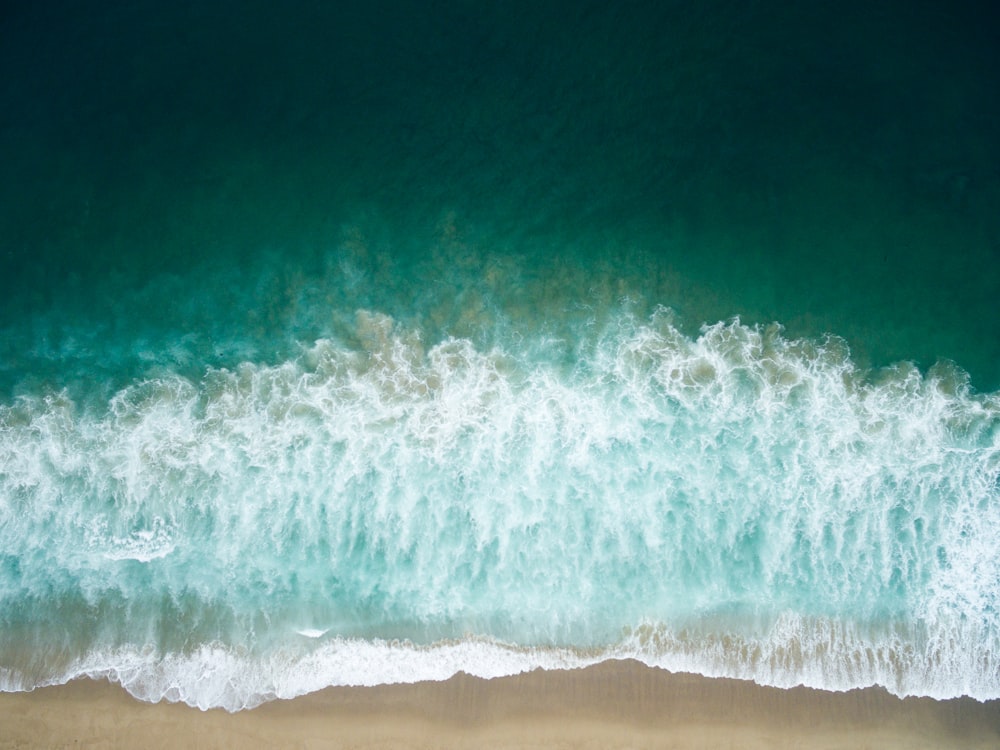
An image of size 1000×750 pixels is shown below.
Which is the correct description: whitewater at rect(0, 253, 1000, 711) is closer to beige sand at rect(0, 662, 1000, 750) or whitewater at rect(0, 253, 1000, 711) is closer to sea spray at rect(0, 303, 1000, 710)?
sea spray at rect(0, 303, 1000, 710)

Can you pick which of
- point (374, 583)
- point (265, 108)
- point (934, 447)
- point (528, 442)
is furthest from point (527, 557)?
point (265, 108)

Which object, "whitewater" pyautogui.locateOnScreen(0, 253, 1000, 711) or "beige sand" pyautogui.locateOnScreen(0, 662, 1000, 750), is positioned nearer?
"beige sand" pyautogui.locateOnScreen(0, 662, 1000, 750)

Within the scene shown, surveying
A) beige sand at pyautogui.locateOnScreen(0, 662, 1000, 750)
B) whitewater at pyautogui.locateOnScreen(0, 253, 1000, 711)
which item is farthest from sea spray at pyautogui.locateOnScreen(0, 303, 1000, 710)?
beige sand at pyautogui.locateOnScreen(0, 662, 1000, 750)

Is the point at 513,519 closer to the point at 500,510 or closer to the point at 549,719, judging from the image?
the point at 500,510

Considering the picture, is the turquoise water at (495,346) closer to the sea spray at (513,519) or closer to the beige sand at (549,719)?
the sea spray at (513,519)

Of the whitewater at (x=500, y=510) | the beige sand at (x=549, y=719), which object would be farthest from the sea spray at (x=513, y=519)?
the beige sand at (x=549, y=719)

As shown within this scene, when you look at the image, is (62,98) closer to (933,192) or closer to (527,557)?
(527,557)

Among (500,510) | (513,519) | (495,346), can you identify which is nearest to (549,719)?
(513,519)
